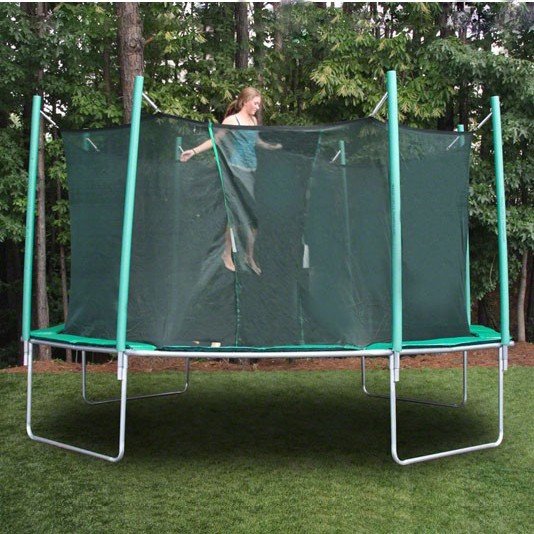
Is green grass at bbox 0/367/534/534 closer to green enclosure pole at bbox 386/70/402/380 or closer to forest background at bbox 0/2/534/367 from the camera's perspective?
green enclosure pole at bbox 386/70/402/380

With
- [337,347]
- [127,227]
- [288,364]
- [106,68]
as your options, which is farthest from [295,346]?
[106,68]

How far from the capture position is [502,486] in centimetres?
315

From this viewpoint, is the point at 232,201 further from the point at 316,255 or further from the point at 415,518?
the point at 415,518

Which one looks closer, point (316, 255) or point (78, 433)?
point (316, 255)

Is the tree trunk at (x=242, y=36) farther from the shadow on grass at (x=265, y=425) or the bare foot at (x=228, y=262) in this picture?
the bare foot at (x=228, y=262)

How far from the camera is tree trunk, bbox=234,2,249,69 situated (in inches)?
332

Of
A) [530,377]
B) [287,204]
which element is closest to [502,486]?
[287,204]

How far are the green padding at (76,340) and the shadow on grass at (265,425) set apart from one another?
24.3 inches

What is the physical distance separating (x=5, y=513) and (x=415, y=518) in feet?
5.32

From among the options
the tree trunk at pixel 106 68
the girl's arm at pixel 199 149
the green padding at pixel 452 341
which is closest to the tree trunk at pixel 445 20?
the tree trunk at pixel 106 68

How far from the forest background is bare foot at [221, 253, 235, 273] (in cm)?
401

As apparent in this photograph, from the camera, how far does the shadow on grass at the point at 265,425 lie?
3.67m

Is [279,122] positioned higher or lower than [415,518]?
higher

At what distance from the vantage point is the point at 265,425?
164 inches
